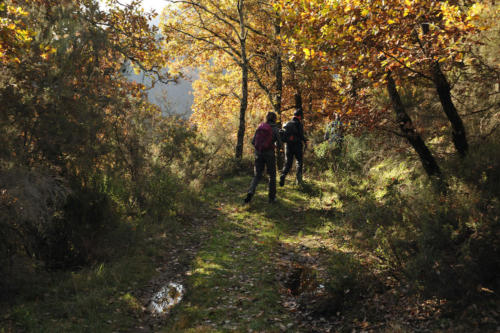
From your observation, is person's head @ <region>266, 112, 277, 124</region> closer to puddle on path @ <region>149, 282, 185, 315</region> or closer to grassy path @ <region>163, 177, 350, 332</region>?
grassy path @ <region>163, 177, 350, 332</region>

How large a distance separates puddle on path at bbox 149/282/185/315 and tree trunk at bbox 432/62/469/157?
6.20 meters

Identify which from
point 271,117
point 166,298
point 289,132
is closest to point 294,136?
point 289,132

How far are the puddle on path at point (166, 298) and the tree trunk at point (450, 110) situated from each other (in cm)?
620

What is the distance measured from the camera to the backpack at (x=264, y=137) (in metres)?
9.60

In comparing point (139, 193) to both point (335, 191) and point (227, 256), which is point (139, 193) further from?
point (335, 191)

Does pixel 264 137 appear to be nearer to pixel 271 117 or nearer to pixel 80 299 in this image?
pixel 271 117

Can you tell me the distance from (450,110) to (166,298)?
6.54 metres

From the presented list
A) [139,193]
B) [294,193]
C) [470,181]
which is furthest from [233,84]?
[470,181]

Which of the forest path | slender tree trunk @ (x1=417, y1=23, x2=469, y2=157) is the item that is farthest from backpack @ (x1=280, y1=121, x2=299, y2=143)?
slender tree trunk @ (x1=417, y1=23, x2=469, y2=157)

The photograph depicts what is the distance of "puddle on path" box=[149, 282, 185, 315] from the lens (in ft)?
18.1

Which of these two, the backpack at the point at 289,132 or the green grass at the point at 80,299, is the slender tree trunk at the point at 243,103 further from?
the green grass at the point at 80,299

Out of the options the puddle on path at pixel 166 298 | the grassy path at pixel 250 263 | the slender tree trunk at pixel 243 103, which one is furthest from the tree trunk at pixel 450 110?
the slender tree trunk at pixel 243 103

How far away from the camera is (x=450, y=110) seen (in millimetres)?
6453

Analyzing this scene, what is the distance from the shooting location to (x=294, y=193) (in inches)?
432
